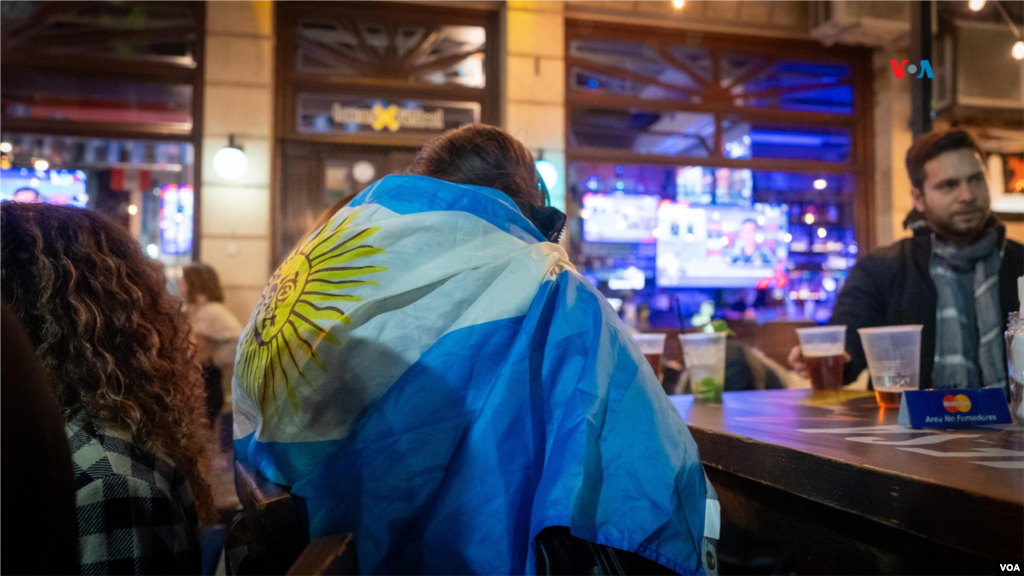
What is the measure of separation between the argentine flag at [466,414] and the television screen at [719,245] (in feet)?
16.1

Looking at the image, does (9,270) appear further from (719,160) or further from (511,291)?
(719,160)

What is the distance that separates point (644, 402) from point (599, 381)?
8 centimetres

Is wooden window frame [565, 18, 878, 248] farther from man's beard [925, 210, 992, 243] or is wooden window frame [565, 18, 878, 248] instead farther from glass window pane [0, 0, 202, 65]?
man's beard [925, 210, 992, 243]

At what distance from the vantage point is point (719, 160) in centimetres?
597

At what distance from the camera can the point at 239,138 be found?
5.07m

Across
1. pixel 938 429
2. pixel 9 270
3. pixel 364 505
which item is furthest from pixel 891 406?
pixel 9 270

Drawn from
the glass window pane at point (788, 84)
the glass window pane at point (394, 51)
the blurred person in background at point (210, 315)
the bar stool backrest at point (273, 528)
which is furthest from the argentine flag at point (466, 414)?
the glass window pane at point (788, 84)

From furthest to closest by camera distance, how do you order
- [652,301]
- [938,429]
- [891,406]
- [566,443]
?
[652,301], [891,406], [938,429], [566,443]

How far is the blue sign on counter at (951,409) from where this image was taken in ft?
4.28

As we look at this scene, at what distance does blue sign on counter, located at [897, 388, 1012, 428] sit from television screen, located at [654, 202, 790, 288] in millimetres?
4497

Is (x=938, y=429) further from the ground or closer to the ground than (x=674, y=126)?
closer to the ground

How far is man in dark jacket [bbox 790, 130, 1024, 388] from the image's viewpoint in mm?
2260

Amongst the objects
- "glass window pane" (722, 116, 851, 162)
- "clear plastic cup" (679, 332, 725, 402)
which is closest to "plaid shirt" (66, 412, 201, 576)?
"clear plastic cup" (679, 332, 725, 402)

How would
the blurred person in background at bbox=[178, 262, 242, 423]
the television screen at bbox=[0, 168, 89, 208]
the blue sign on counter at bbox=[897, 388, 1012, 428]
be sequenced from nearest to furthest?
the blue sign on counter at bbox=[897, 388, 1012, 428], the blurred person in background at bbox=[178, 262, 242, 423], the television screen at bbox=[0, 168, 89, 208]
